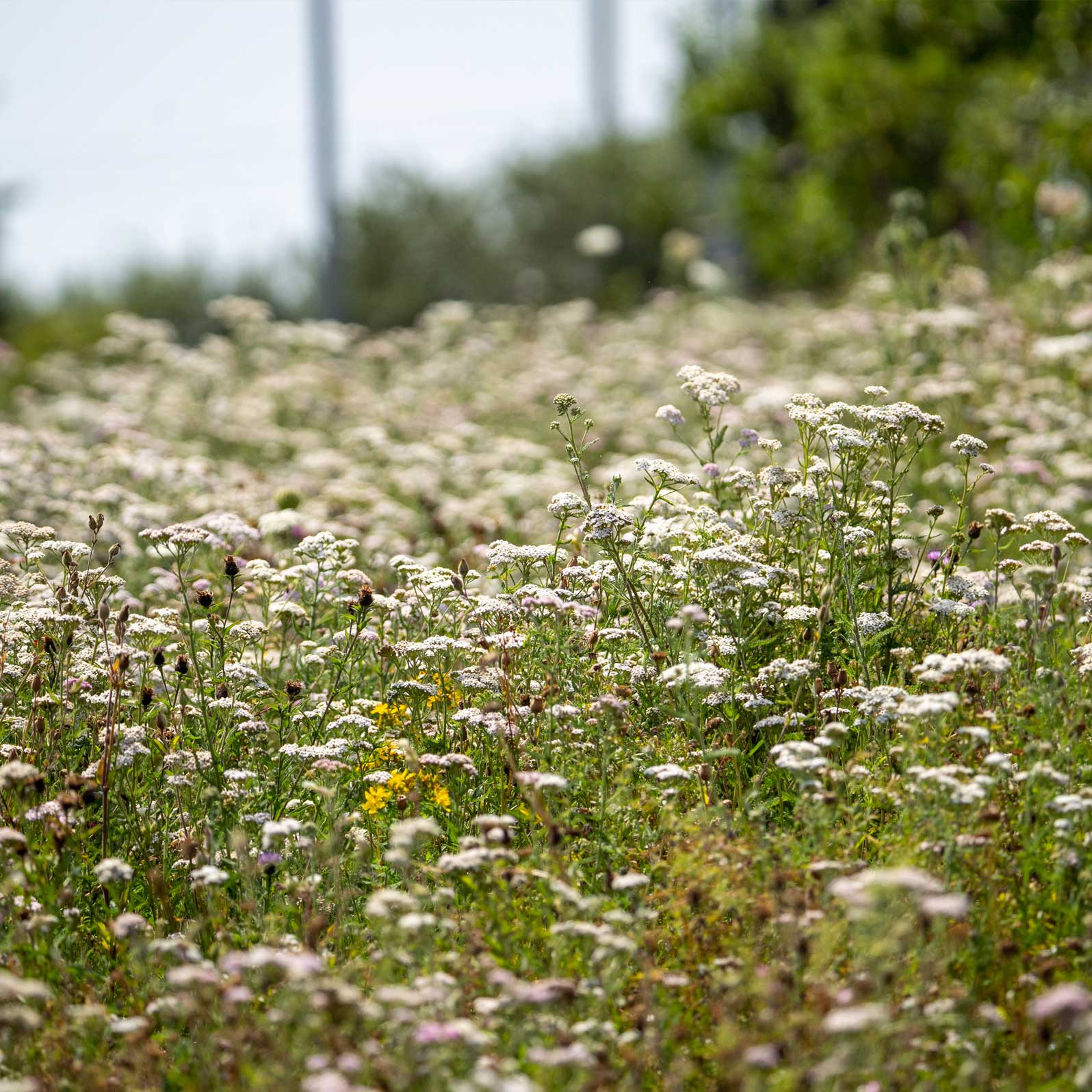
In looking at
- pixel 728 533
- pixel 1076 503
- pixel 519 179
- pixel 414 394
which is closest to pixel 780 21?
pixel 519 179

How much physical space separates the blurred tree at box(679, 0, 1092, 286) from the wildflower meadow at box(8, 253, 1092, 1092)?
9.24 metres

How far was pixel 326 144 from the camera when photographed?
1836 centimetres

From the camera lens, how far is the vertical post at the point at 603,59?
24.5 metres

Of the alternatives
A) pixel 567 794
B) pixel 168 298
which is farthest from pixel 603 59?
pixel 567 794

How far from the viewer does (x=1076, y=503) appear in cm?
697

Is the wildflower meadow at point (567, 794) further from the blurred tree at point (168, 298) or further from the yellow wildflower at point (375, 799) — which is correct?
the blurred tree at point (168, 298)

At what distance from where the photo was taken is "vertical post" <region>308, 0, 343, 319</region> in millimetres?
17766

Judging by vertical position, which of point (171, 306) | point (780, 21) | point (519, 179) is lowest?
point (171, 306)

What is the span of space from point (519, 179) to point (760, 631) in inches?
763

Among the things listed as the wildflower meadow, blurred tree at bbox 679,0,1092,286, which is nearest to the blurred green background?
blurred tree at bbox 679,0,1092,286

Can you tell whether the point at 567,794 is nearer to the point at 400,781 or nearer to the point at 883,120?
the point at 400,781

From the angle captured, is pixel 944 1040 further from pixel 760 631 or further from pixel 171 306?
pixel 171 306

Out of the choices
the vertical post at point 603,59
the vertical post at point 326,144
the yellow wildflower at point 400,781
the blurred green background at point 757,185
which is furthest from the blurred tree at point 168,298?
the yellow wildflower at point 400,781

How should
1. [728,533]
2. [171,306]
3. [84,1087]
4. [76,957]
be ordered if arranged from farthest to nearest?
1. [171,306]
2. [728,533]
3. [76,957]
4. [84,1087]
